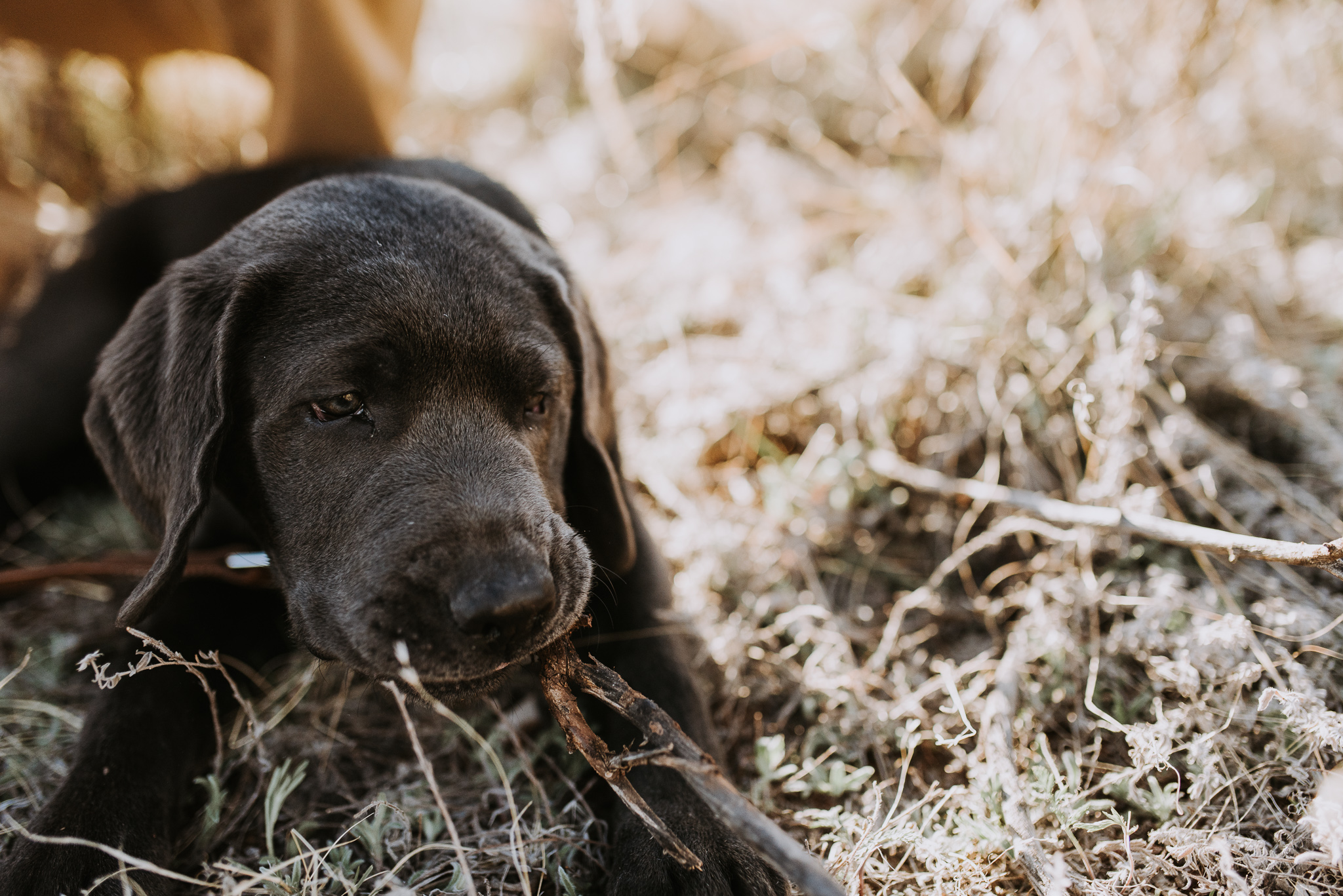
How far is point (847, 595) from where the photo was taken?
109 inches

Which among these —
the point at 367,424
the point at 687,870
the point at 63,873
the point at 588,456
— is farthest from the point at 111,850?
the point at 588,456

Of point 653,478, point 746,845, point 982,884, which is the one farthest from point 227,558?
point 982,884

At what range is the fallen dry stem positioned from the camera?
1.39 meters

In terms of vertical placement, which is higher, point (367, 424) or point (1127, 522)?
point (367, 424)

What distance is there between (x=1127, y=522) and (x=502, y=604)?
1705 millimetres

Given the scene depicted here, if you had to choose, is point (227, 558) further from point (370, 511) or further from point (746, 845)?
point (746, 845)

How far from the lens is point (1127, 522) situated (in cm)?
224

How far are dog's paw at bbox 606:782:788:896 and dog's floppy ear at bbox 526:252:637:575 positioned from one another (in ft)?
2.25

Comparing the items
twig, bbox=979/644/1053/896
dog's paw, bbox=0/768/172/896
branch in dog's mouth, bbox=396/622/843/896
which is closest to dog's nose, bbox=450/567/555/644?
branch in dog's mouth, bbox=396/622/843/896

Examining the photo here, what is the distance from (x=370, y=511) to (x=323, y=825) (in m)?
0.83

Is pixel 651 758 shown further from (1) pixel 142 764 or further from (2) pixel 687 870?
(1) pixel 142 764

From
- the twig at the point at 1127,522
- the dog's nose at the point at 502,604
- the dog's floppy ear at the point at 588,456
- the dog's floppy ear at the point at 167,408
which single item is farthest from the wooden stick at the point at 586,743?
the twig at the point at 1127,522

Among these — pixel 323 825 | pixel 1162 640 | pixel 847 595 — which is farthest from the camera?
pixel 847 595

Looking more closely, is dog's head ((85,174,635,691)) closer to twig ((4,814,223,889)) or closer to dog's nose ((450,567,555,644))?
dog's nose ((450,567,555,644))
